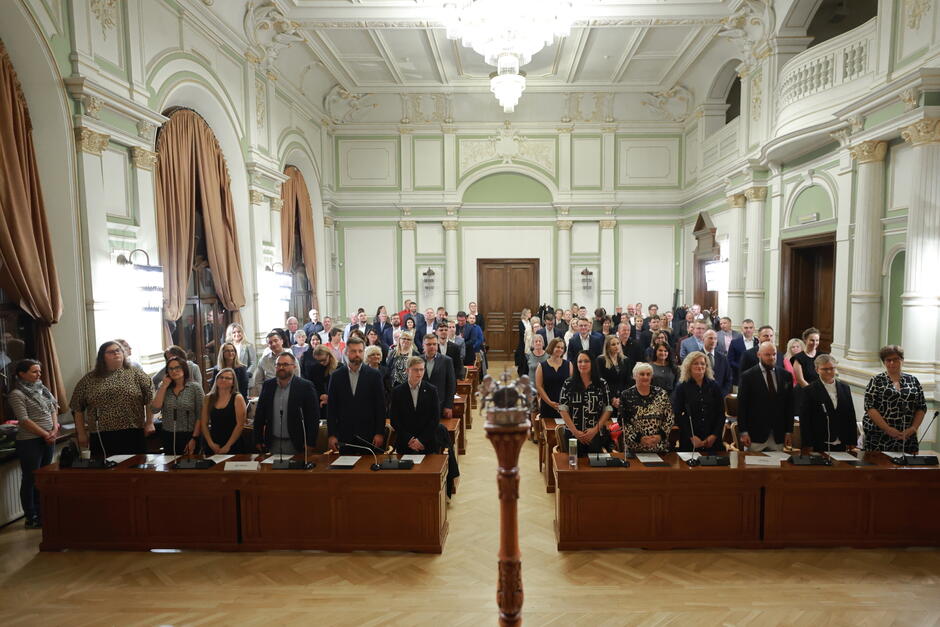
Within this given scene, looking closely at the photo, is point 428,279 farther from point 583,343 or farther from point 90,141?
point 90,141

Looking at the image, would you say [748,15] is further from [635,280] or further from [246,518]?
[246,518]

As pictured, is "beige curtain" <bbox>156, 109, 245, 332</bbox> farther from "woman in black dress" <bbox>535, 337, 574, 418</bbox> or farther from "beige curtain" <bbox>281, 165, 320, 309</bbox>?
"woman in black dress" <bbox>535, 337, 574, 418</bbox>

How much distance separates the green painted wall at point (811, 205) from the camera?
769 cm

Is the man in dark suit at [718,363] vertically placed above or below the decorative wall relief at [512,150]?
below

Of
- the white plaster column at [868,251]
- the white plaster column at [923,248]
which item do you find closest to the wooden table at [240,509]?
the white plaster column at [923,248]

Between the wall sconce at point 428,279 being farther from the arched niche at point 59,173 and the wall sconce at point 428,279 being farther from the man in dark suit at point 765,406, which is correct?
the man in dark suit at point 765,406

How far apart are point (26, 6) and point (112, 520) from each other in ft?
13.9

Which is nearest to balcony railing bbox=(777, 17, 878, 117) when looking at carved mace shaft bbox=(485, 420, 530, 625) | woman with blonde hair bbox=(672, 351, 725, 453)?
woman with blonde hair bbox=(672, 351, 725, 453)

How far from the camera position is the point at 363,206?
13.9 meters

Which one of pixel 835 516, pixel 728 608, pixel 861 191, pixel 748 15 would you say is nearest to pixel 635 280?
pixel 748 15

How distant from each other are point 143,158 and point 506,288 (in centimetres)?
948

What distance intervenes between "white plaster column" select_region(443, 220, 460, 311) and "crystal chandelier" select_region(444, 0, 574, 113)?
602 cm

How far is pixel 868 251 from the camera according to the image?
6.65m

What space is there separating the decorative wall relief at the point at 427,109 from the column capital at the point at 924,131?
31.8 feet
